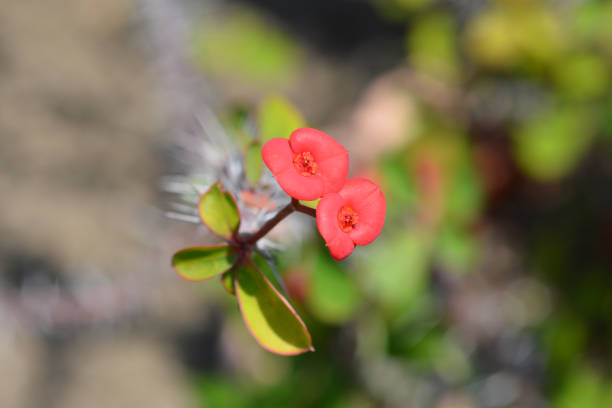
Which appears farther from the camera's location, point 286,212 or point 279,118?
point 279,118

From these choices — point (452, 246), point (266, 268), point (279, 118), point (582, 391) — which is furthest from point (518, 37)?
point (266, 268)

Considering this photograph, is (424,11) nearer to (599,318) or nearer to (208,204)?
(599,318)

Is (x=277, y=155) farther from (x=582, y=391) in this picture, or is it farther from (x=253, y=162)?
(x=582, y=391)

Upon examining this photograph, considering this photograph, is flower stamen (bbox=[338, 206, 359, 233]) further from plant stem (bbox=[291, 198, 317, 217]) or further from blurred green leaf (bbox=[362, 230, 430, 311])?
blurred green leaf (bbox=[362, 230, 430, 311])

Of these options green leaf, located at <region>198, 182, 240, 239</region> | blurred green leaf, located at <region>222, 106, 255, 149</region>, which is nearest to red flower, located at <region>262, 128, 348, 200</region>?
green leaf, located at <region>198, 182, 240, 239</region>

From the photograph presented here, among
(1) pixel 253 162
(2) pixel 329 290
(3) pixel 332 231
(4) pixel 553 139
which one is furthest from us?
(4) pixel 553 139

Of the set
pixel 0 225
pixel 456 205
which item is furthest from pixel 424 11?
pixel 0 225
